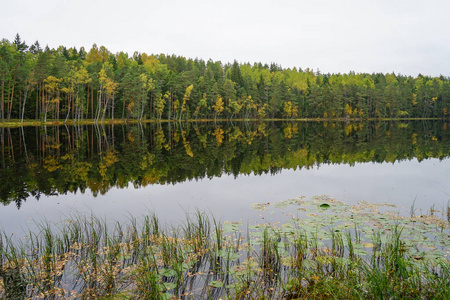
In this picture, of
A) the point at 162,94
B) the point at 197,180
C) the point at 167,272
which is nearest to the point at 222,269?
the point at 167,272

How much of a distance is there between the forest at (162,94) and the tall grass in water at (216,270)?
Result: 183ft

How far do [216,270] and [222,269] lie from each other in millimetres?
135

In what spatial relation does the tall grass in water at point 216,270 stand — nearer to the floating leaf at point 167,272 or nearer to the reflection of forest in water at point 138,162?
the floating leaf at point 167,272

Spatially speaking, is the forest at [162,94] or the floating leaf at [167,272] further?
the forest at [162,94]

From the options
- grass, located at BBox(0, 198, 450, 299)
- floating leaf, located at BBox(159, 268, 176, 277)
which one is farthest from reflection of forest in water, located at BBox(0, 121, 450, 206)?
floating leaf, located at BBox(159, 268, 176, 277)

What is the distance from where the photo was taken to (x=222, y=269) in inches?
257

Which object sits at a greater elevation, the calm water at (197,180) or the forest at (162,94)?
the forest at (162,94)

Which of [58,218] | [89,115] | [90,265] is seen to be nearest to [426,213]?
[90,265]

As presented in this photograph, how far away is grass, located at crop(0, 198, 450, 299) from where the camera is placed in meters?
4.91

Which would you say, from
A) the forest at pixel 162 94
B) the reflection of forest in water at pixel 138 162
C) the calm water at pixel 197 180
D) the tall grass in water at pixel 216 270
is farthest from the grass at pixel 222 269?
the forest at pixel 162 94

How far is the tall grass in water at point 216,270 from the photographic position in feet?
16.0

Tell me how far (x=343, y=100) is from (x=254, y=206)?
353 feet

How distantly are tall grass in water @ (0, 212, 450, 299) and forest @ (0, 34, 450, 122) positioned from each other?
5590 centimetres

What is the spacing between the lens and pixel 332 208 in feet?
36.1
